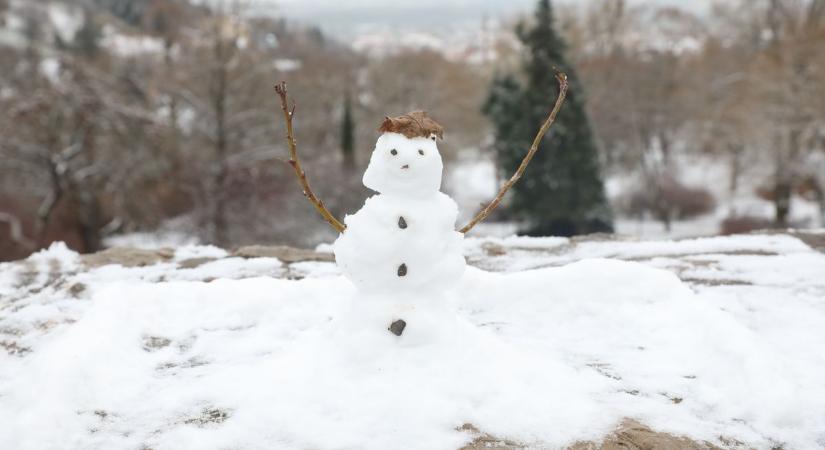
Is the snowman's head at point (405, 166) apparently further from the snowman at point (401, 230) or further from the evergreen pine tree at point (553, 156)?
the evergreen pine tree at point (553, 156)

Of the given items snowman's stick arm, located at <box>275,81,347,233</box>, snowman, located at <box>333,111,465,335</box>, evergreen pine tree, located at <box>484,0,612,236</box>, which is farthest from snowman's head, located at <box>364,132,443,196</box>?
evergreen pine tree, located at <box>484,0,612,236</box>

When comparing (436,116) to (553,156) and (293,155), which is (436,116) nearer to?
(553,156)

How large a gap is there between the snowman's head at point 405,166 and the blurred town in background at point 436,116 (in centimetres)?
342

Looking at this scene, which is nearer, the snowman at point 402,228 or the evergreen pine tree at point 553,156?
the snowman at point 402,228

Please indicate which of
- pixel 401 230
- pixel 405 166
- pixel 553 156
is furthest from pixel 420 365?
pixel 553 156

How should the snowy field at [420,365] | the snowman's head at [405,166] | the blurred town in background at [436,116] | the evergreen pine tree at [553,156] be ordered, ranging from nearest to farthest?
the snowy field at [420,365], the snowman's head at [405,166], the blurred town in background at [436,116], the evergreen pine tree at [553,156]

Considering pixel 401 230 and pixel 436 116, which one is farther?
pixel 436 116

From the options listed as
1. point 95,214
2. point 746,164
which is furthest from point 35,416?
point 746,164

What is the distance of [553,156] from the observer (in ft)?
55.7

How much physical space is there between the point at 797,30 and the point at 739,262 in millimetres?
22504

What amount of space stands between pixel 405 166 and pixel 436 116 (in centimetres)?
2882

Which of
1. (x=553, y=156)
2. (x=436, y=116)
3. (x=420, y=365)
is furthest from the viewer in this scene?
(x=436, y=116)

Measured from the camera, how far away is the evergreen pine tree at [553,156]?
1703 centimetres

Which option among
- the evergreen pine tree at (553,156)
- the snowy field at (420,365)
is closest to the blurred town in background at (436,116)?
the evergreen pine tree at (553,156)
